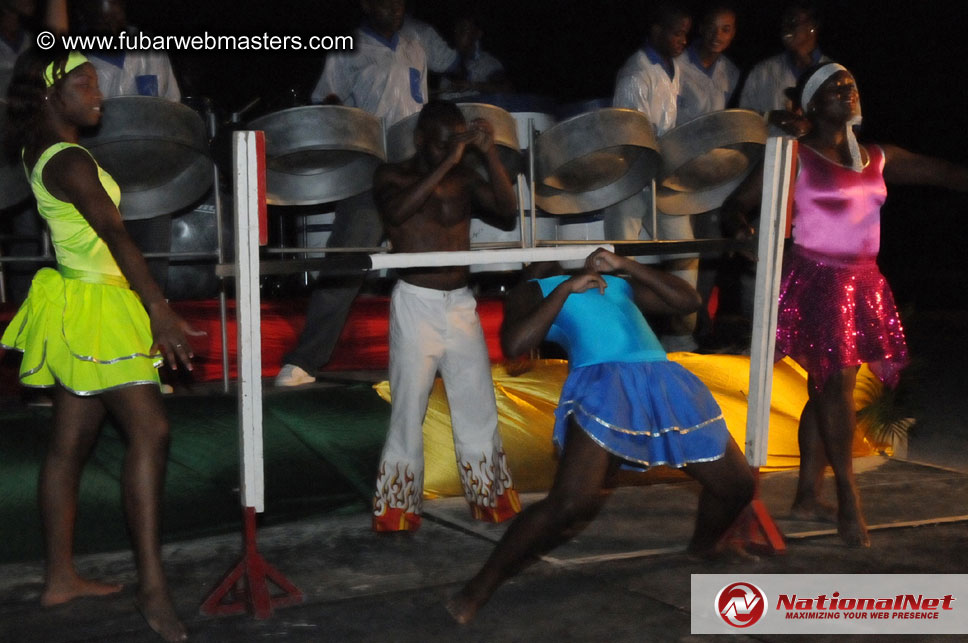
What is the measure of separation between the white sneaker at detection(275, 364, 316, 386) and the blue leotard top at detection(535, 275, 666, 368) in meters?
1.62

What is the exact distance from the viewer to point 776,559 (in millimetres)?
2904

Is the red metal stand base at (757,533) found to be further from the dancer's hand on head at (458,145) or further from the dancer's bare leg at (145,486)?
the dancer's bare leg at (145,486)

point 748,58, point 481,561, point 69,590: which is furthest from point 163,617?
point 748,58

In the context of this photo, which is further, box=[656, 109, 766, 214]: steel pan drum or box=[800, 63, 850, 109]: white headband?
box=[656, 109, 766, 214]: steel pan drum

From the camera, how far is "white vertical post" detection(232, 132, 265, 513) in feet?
8.02

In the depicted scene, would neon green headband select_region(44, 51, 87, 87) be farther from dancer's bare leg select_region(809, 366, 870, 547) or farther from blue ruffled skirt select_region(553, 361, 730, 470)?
dancer's bare leg select_region(809, 366, 870, 547)

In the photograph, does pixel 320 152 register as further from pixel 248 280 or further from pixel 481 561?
pixel 481 561

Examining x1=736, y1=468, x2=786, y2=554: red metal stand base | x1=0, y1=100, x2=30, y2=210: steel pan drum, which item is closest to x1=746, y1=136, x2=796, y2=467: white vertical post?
x1=736, y1=468, x2=786, y2=554: red metal stand base

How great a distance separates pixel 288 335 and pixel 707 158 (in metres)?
1.78

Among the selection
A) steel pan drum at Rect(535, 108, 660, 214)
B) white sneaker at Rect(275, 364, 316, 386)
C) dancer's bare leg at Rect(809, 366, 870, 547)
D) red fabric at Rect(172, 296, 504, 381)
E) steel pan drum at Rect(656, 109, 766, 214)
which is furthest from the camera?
red fabric at Rect(172, 296, 504, 381)

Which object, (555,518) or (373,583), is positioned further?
(373,583)

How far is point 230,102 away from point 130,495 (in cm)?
390

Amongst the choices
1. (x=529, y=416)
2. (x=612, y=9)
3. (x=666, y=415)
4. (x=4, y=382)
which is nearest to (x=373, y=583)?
(x=666, y=415)

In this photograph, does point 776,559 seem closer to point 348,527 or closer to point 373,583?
point 373,583
